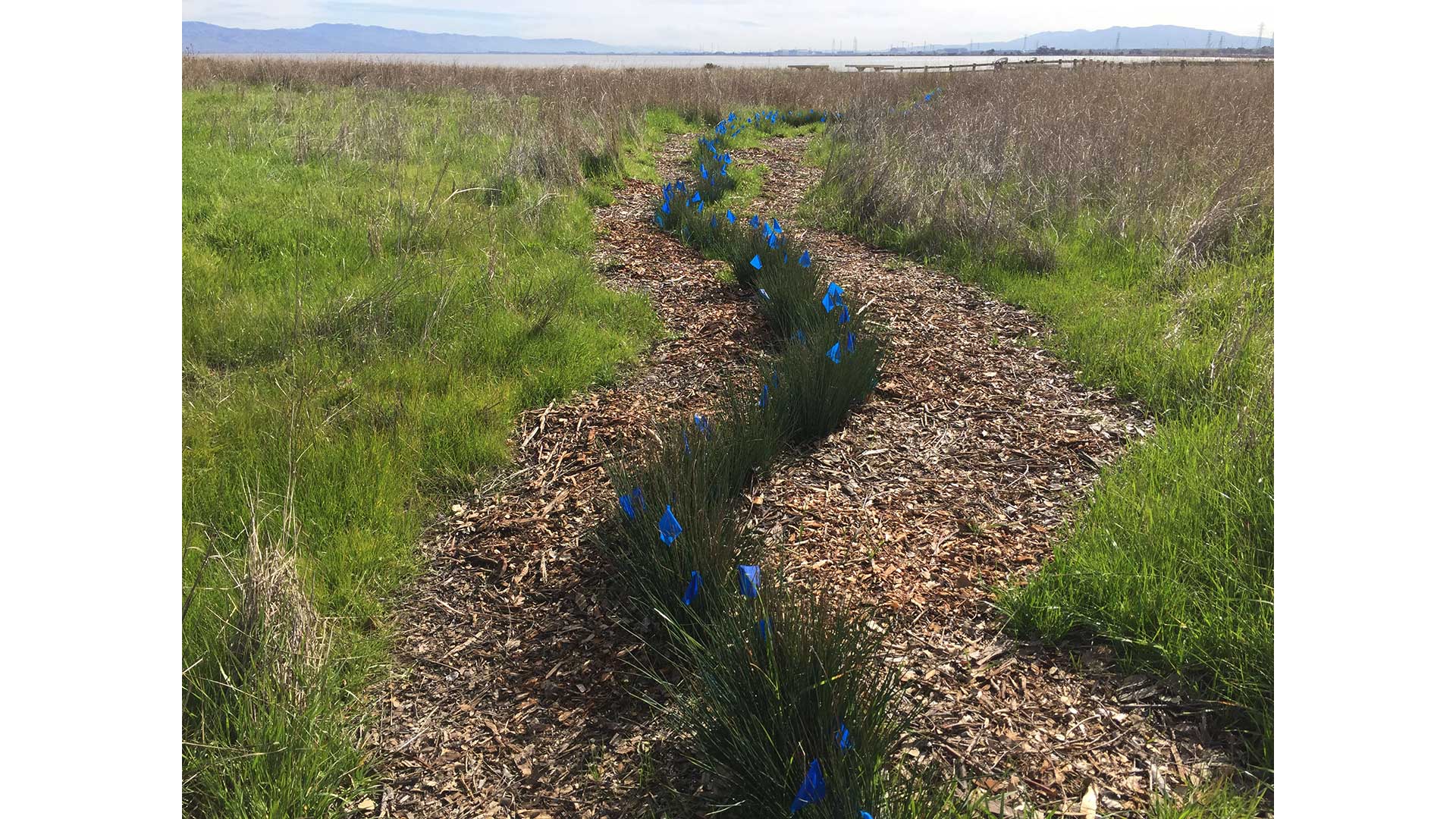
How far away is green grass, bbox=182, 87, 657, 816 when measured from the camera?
1826mm

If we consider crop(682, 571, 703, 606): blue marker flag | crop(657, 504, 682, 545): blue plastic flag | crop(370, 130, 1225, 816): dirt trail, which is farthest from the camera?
crop(657, 504, 682, 545): blue plastic flag

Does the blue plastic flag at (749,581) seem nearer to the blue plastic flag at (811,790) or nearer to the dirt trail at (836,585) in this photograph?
the dirt trail at (836,585)

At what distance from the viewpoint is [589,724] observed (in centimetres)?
200

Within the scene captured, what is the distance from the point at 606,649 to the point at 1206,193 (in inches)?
229

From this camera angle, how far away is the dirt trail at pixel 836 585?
183cm

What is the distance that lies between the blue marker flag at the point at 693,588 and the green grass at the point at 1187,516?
3.06 feet

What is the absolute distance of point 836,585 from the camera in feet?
7.98

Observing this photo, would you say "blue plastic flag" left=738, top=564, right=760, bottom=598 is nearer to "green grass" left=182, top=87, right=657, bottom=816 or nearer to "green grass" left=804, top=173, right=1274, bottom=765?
"green grass" left=804, top=173, right=1274, bottom=765

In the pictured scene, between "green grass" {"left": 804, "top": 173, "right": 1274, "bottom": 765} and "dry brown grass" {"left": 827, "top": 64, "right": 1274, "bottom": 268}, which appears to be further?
"dry brown grass" {"left": 827, "top": 64, "right": 1274, "bottom": 268}

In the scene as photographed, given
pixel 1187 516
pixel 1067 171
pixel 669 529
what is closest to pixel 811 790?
pixel 669 529

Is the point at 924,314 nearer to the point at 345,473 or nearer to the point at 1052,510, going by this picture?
the point at 1052,510

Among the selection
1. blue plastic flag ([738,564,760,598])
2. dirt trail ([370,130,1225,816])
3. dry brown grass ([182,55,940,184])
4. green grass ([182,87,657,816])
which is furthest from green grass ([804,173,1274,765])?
dry brown grass ([182,55,940,184])

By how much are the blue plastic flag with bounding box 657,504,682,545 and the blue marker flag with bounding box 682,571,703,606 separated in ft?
0.48

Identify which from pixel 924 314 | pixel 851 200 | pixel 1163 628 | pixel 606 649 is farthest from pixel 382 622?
pixel 851 200
